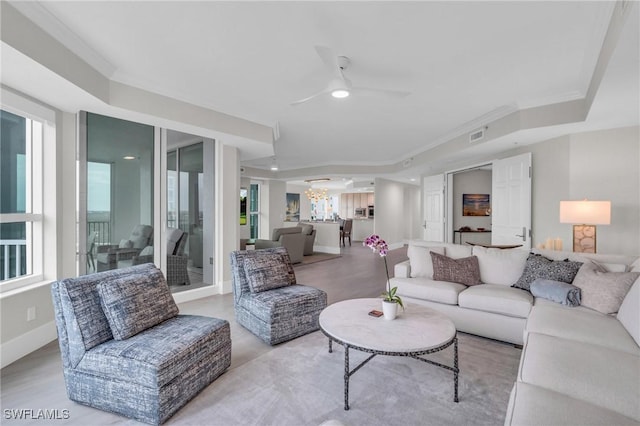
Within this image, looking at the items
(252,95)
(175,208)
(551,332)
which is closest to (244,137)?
(252,95)

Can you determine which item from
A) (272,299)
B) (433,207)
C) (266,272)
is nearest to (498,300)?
(272,299)

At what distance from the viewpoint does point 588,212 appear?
3574mm

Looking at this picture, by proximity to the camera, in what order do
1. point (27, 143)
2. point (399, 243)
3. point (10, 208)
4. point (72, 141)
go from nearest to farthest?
point (10, 208)
point (27, 143)
point (72, 141)
point (399, 243)

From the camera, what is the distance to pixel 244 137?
4457 millimetres

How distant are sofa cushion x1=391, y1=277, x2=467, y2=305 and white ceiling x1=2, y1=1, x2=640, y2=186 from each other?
86.2 inches

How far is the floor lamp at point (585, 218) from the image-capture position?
352cm

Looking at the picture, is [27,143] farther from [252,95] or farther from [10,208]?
[252,95]

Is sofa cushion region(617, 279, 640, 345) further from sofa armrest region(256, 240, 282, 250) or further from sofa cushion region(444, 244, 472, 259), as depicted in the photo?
sofa armrest region(256, 240, 282, 250)

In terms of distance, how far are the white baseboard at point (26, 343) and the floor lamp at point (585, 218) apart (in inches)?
226

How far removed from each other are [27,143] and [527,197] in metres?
6.32

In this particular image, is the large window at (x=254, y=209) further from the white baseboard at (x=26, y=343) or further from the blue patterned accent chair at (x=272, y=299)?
the white baseboard at (x=26, y=343)

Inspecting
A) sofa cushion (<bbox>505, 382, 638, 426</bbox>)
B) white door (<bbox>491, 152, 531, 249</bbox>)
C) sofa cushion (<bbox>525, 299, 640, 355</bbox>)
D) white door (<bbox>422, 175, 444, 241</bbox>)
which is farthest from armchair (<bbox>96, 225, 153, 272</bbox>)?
white door (<bbox>422, 175, 444, 241</bbox>)

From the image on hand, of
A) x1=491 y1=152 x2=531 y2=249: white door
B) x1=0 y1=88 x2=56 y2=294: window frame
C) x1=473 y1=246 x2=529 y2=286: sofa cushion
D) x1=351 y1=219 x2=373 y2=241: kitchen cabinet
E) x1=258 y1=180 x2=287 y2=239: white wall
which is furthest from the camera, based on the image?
x1=351 y1=219 x2=373 y2=241: kitchen cabinet

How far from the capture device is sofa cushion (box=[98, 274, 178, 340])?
6.70ft
